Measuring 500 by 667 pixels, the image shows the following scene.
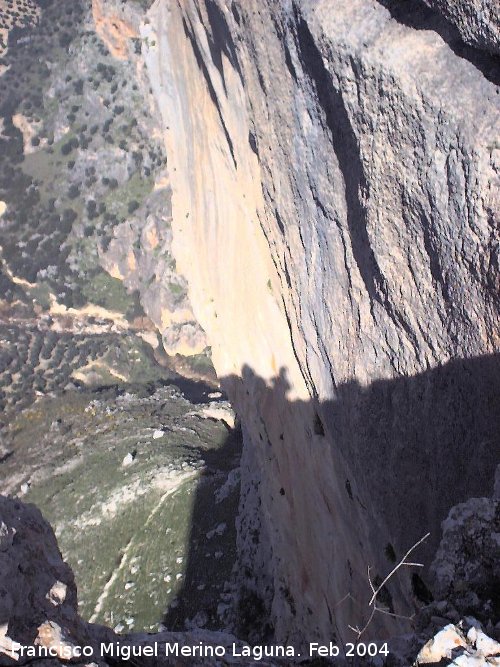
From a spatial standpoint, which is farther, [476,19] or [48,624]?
[476,19]

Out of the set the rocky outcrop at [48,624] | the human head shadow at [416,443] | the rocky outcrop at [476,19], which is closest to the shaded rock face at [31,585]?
the rocky outcrop at [48,624]

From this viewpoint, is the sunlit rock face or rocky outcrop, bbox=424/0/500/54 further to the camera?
the sunlit rock face

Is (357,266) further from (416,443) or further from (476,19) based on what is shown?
(476,19)

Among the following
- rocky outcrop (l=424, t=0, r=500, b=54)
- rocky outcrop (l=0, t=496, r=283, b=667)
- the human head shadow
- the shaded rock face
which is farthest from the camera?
the human head shadow

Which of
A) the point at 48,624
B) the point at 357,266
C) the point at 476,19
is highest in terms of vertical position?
the point at 476,19

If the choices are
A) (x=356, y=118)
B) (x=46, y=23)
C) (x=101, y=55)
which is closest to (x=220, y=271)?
(x=356, y=118)

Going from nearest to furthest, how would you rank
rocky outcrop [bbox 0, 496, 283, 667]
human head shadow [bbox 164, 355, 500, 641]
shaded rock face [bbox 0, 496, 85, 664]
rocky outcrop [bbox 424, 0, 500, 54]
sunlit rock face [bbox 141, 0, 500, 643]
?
rocky outcrop [bbox 0, 496, 283, 667]
shaded rock face [bbox 0, 496, 85, 664]
rocky outcrop [bbox 424, 0, 500, 54]
sunlit rock face [bbox 141, 0, 500, 643]
human head shadow [bbox 164, 355, 500, 641]

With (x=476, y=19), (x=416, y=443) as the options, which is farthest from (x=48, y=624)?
(x=476, y=19)

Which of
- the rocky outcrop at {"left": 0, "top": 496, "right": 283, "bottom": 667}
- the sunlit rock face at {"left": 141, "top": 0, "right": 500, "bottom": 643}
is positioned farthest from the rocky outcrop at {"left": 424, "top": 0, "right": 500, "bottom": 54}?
the rocky outcrop at {"left": 0, "top": 496, "right": 283, "bottom": 667}

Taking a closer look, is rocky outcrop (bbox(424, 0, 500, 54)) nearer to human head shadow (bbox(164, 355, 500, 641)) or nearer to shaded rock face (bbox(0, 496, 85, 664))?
human head shadow (bbox(164, 355, 500, 641))
